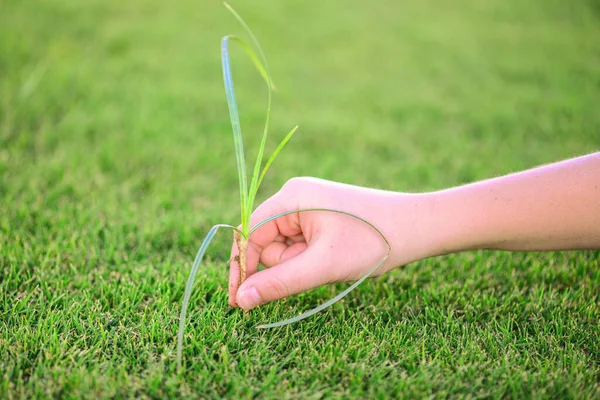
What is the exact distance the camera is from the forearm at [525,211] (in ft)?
4.39

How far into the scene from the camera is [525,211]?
1379 mm

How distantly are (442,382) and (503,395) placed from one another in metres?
0.14

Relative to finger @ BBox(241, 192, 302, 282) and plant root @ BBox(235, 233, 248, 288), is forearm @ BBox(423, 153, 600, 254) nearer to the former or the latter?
finger @ BBox(241, 192, 302, 282)

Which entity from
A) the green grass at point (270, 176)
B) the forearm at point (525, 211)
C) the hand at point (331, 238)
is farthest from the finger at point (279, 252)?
the forearm at point (525, 211)

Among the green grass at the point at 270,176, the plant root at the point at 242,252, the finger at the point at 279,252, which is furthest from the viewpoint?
the finger at the point at 279,252

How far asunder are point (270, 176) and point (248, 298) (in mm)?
1191

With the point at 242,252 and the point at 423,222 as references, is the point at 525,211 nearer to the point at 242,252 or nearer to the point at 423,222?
the point at 423,222

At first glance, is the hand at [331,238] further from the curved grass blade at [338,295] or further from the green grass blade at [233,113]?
the green grass blade at [233,113]

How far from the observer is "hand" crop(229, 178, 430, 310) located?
4.38 feet

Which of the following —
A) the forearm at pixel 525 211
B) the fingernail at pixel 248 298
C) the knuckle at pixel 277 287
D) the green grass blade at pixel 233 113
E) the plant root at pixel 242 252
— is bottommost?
the fingernail at pixel 248 298

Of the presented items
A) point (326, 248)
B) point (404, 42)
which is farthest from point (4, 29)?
point (326, 248)

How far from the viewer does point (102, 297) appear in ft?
4.87

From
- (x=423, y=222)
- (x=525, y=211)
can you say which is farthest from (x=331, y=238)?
(x=525, y=211)

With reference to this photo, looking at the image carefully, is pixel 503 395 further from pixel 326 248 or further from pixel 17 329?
pixel 17 329
